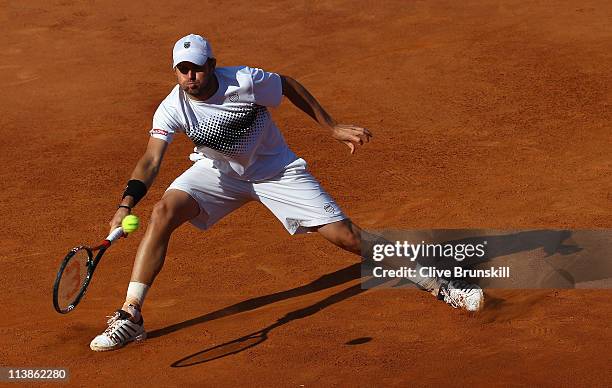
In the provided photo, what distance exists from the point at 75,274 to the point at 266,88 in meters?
1.98

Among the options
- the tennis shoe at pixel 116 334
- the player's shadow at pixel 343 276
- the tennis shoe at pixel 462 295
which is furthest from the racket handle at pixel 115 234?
the tennis shoe at pixel 462 295

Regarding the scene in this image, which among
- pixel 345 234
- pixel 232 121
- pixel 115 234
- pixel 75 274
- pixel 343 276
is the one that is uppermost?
pixel 232 121

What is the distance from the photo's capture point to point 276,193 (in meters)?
9.47

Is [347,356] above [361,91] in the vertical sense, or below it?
A: below

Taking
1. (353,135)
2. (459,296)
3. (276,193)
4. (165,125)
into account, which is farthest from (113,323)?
(459,296)

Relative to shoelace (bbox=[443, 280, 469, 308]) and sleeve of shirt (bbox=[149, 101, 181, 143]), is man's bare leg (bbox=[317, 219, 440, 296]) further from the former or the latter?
sleeve of shirt (bbox=[149, 101, 181, 143])

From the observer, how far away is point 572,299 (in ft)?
30.5

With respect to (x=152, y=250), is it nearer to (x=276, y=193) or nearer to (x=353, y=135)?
(x=276, y=193)

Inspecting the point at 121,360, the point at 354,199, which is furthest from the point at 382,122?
the point at 121,360

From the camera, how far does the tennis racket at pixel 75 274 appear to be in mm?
8383

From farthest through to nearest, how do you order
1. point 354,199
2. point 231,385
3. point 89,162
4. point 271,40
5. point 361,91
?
point 271,40 → point 361,91 → point 89,162 → point 354,199 → point 231,385

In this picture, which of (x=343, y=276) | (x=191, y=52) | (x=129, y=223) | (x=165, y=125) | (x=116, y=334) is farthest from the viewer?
(x=343, y=276)

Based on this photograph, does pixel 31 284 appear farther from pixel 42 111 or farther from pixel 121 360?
pixel 42 111

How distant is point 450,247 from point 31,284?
357 centimetres
